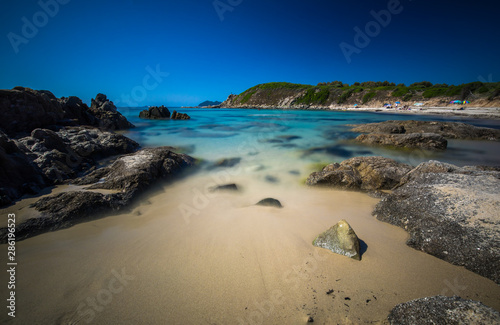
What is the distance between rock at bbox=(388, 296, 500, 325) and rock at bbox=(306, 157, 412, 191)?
332 cm

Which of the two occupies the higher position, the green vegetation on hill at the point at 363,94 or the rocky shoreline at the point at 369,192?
the green vegetation on hill at the point at 363,94

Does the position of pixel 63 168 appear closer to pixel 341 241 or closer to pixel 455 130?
pixel 341 241

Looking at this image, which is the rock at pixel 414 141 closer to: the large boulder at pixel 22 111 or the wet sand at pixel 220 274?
the wet sand at pixel 220 274

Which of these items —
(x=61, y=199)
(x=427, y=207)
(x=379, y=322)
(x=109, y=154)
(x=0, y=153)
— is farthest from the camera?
(x=109, y=154)

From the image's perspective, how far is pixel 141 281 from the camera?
6.97ft

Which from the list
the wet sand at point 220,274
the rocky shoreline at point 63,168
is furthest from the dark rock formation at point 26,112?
the wet sand at point 220,274

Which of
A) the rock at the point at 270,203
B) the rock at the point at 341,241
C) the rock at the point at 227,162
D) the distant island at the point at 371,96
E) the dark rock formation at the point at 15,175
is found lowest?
the rock at the point at 270,203

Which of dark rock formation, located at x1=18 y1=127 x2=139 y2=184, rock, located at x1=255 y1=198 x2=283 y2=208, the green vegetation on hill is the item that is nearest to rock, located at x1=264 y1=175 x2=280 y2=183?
rock, located at x1=255 y1=198 x2=283 y2=208

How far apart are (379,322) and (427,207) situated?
2312mm

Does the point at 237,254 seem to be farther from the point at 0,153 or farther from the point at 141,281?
the point at 0,153

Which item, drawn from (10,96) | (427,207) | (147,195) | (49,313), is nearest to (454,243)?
(427,207)

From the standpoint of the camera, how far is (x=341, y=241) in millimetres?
2498

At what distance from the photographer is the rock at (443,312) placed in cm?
134

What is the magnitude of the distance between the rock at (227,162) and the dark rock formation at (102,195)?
184cm
